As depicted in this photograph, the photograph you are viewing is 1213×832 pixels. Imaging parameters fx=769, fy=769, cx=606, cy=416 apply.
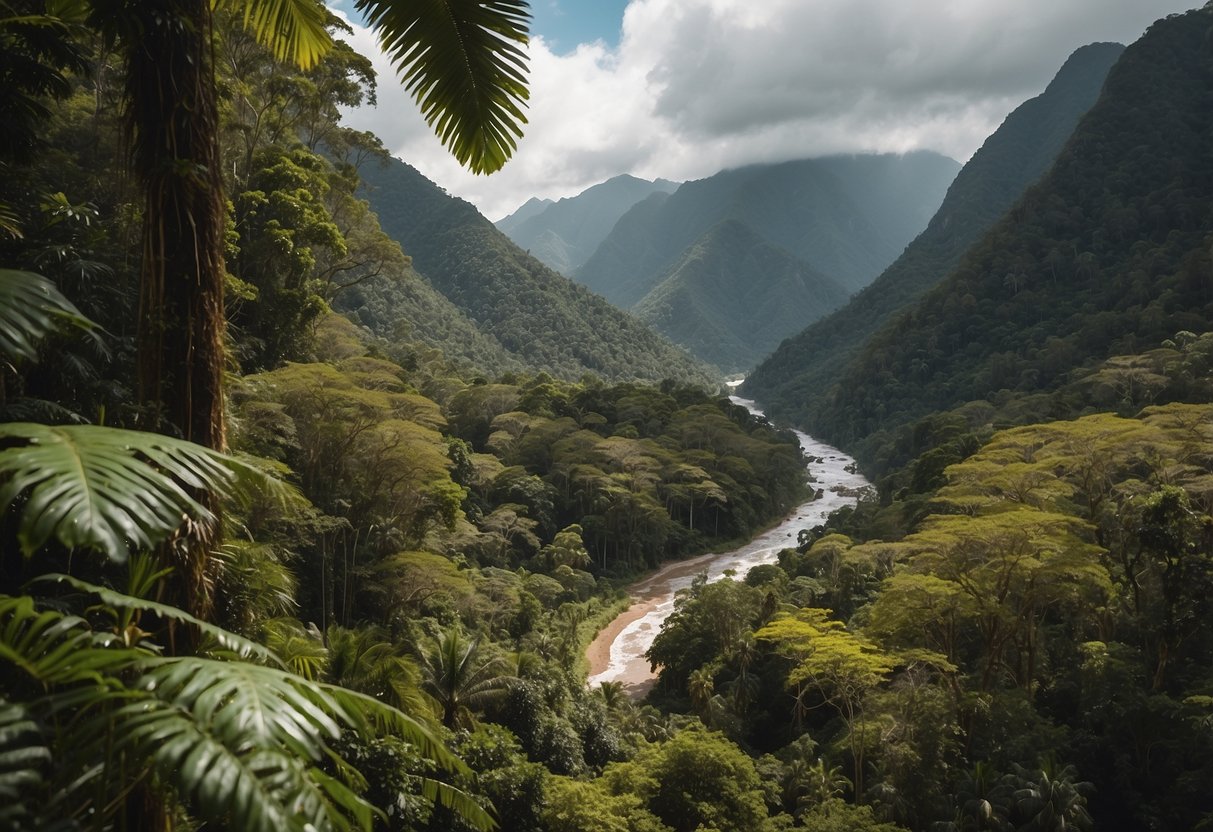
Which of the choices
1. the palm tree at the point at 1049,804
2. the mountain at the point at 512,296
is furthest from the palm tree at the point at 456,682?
the mountain at the point at 512,296

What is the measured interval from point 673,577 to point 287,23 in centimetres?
3380

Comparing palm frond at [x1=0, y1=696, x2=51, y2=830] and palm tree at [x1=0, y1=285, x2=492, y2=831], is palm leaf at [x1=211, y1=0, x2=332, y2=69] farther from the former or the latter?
palm frond at [x1=0, y1=696, x2=51, y2=830]

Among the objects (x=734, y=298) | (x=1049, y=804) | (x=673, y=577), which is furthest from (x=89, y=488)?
(x=734, y=298)

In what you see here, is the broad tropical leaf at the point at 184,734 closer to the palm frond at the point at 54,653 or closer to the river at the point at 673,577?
the palm frond at the point at 54,653

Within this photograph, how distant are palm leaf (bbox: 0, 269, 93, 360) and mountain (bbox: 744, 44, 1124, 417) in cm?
8091

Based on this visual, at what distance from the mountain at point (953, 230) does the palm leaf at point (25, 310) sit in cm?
8091

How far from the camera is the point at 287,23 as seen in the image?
293 centimetres

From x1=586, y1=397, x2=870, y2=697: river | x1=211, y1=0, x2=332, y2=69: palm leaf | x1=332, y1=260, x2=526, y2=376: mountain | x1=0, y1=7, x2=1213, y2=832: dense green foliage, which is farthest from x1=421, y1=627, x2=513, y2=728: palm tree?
x1=332, y1=260, x2=526, y2=376: mountain

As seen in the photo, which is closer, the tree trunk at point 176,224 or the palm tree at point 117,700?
the palm tree at point 117,700

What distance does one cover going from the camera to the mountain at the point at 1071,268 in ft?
156

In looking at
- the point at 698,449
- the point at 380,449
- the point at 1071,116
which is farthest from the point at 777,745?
the point at 1071,116

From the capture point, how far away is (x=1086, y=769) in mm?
13328

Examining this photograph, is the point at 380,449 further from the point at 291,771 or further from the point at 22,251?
the point at 291,771

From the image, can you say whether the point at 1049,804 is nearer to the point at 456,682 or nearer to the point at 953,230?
the point at 456,682
